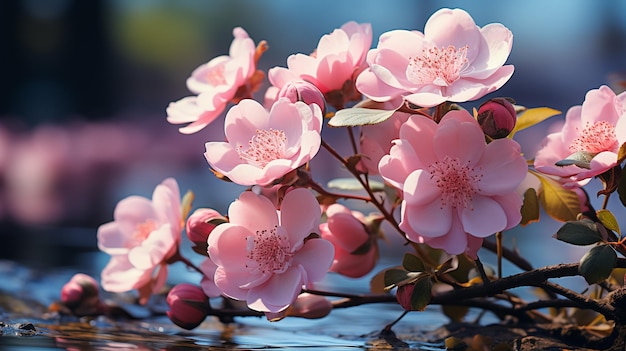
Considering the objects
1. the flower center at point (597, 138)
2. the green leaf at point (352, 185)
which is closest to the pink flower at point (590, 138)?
the flower center at point (597, 138)

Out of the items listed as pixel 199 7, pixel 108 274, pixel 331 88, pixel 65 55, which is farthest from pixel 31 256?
pixel 199 7

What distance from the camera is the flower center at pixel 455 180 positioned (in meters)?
0.34

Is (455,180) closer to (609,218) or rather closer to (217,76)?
(609,218)

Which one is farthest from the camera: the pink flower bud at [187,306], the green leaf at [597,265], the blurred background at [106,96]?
the blurred background at [106,96]

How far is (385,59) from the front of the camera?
1.20ft

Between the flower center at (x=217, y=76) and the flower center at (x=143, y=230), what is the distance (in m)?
0.10

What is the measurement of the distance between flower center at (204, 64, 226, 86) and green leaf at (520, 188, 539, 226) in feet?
0.61

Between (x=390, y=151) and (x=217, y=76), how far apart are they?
0.52 feet

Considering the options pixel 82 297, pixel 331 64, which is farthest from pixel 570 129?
pixel 82 297

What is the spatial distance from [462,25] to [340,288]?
35 centimetres

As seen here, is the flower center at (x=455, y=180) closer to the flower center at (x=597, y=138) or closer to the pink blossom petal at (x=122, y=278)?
the flower center at (x=597, y=138)

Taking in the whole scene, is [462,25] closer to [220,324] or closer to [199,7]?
[220,324]

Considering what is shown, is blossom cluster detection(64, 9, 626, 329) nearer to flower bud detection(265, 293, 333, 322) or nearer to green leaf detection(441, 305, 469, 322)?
flower bud detection(265, 293, 333, 322)

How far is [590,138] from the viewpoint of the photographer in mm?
369
